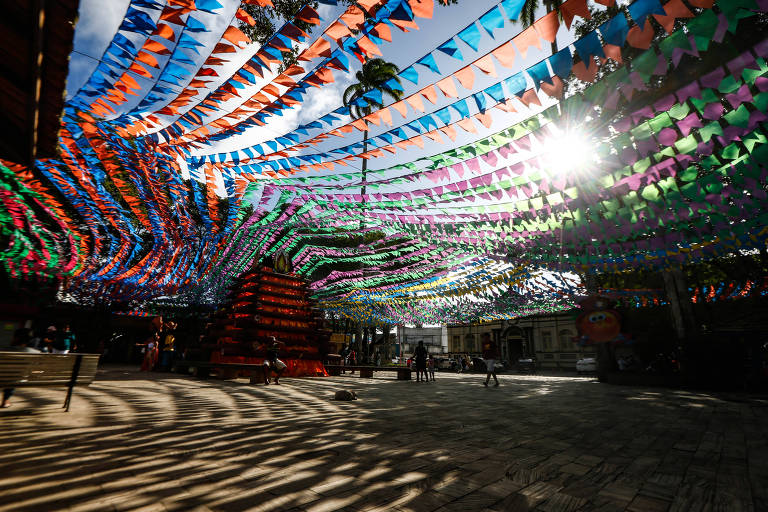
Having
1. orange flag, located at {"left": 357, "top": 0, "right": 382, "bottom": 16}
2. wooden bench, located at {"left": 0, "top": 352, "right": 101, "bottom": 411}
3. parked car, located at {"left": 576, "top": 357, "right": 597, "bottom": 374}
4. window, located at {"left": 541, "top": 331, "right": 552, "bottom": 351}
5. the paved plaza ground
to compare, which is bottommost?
parked car, located at {"left": 576, "top": 357, "right": 597, "bottom": 374}

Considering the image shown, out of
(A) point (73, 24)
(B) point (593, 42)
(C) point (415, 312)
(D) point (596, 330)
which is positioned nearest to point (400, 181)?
(B) point (593, 42)

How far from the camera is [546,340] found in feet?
125

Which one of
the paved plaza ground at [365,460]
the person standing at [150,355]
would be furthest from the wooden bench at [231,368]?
the paved plaza ground at [365,460]

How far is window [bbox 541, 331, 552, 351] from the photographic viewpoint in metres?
37.9

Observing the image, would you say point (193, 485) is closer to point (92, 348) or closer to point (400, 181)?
point (400, 181)

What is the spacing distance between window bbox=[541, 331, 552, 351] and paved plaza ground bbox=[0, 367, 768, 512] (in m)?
35.1

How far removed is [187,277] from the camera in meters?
16.1

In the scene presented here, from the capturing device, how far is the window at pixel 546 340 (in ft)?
124

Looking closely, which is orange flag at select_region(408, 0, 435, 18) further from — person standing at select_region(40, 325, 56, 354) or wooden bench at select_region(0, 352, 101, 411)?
person standing at select_region(40, 325, 56, 354)

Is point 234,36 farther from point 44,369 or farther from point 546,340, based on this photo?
point 546,340

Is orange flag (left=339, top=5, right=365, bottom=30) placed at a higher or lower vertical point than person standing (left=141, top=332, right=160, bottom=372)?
higher

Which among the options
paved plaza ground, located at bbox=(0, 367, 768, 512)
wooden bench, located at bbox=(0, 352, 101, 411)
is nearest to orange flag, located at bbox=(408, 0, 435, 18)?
paved plaza ground, located at bbox=(0, 367, 768, 512)

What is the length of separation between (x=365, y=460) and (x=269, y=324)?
10.2 metres

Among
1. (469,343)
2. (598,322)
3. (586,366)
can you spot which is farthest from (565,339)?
(598,322)
